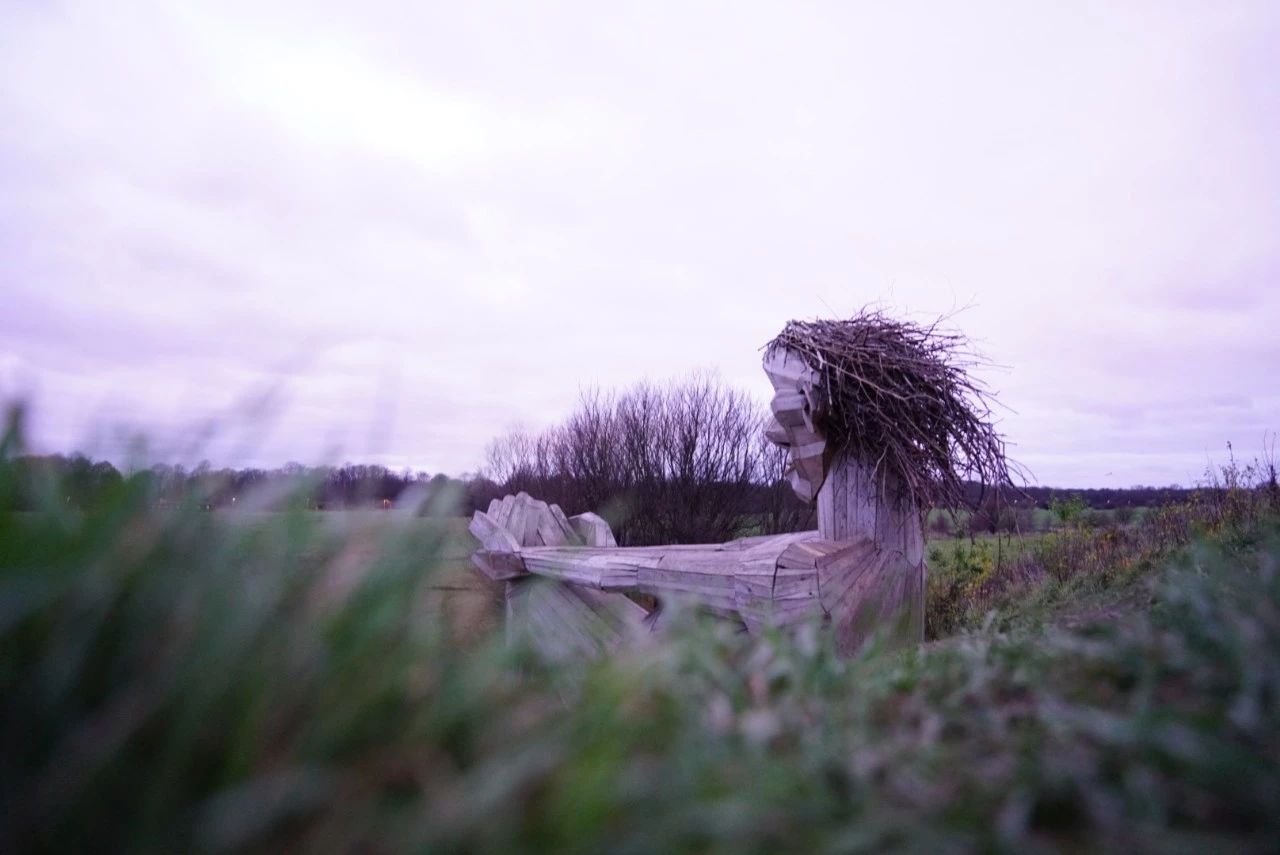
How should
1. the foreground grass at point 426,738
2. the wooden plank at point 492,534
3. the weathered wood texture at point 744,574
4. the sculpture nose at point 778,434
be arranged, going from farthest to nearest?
the wooden plank at point 492,534, the sculpture nose at point 778,434, the weathered wood texture at point 744,574, the foreground grass at point 426,738

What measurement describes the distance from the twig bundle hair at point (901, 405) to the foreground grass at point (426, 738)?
168 inches

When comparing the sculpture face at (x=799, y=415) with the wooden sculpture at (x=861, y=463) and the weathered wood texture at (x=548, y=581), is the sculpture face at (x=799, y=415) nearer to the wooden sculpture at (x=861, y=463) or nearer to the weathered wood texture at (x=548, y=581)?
the wooden sculpture at (x=861, y=463)

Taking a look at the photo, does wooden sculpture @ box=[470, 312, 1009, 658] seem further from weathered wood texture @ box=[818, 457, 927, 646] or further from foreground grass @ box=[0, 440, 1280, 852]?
foreground grass @ box=[0, 440, 1280, 852]

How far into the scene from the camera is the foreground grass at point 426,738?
859 mm

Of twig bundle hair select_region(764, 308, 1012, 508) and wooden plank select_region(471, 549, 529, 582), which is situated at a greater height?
twig bundle hair select_region(764, 308, 1012, 508)

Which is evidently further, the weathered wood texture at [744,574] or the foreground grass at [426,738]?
the weathered wood texture at [744,574]

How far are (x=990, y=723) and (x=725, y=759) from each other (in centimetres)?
50

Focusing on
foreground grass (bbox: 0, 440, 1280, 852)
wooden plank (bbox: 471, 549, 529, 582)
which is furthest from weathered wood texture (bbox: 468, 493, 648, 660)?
foreground grass (bbox: 0, 440, 1280, 852)

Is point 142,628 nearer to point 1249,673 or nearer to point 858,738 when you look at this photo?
point 858,738

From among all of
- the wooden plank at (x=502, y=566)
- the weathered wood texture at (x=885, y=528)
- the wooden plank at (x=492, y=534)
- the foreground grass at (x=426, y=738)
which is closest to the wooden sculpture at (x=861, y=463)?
the weathered wood texture at (x=885, y=528)

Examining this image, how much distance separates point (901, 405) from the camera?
559cm

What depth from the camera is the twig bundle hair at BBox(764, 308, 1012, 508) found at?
5.57 metres

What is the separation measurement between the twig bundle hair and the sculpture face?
0.06m

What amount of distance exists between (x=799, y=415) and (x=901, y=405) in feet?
2.18
